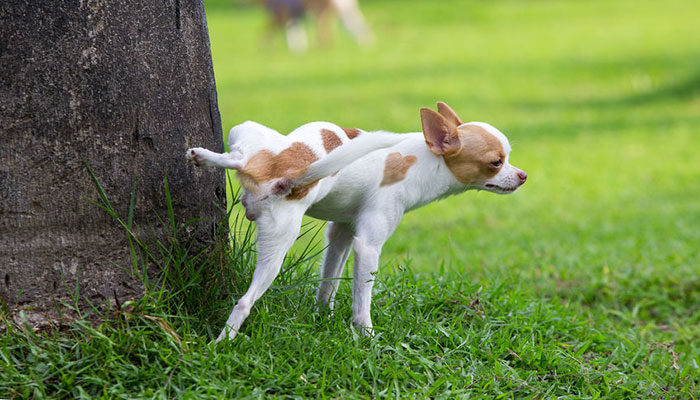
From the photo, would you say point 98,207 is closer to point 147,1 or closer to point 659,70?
point 147,1

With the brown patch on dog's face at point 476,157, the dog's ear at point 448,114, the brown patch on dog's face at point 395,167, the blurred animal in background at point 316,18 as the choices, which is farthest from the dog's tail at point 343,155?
the blurred animal in background at point 316,18

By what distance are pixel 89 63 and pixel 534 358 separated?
2.07 metres

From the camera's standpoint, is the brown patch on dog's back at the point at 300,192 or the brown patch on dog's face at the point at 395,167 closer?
the brown patch on dog's back at the point at 300,192

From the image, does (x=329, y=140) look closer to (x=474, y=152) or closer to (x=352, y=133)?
(x=352, y=133)

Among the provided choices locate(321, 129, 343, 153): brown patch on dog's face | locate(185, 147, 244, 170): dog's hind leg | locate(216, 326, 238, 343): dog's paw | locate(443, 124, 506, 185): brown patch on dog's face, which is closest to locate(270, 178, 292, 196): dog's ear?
locate(185, 147, 244, 170): dog's hind leg

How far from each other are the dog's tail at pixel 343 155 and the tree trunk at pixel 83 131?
1.90ft

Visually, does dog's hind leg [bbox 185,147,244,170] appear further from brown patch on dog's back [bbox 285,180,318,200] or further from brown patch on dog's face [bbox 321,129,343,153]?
brown patch on dog's face [bbox 321,129,343,153]

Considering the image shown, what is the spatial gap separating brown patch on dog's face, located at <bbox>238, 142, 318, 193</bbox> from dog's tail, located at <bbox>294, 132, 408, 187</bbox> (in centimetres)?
4

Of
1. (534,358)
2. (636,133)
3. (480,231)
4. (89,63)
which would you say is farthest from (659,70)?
(89,63)

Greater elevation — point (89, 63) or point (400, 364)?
point (89, 63)

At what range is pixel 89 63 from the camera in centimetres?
297

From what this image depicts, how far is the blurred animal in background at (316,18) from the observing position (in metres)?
19.8

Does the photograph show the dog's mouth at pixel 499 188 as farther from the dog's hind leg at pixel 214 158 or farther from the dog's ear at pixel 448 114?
the dog's hind leg at pixel 214 158

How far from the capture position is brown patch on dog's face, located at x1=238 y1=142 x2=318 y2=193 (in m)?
2.91
